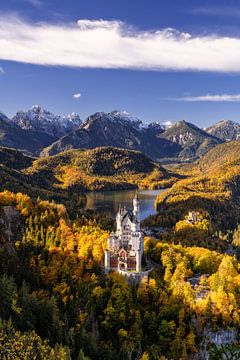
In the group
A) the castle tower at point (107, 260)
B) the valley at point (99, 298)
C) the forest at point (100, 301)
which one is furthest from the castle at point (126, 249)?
the forest at point (100, 301)

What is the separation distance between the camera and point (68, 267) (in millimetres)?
85125

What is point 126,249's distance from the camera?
8719cm

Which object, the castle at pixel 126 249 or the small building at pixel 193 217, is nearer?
the castle at pixel 126 249

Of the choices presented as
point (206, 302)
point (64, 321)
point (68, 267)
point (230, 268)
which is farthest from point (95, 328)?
point (230, 268)

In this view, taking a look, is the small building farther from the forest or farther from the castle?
the castle

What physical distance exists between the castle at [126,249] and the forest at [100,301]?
7.22 feet

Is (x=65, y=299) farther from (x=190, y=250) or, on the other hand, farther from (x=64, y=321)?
(x=190, y=250)

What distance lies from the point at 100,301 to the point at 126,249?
39.8ft

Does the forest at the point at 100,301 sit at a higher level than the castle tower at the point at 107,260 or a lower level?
lower

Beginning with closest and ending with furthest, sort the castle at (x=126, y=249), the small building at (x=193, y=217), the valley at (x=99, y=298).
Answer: the valley at (x=99, y=298) < the castle at (x=126, y=249) < the small building at (x=193, y=217)

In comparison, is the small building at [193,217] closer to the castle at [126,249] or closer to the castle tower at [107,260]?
the castle at [126,249]

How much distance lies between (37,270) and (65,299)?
10.2m

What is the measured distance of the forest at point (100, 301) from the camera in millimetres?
67500

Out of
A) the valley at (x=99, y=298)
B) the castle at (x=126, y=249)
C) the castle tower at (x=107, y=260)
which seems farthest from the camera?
the castle tower at (x=107, y=260)
